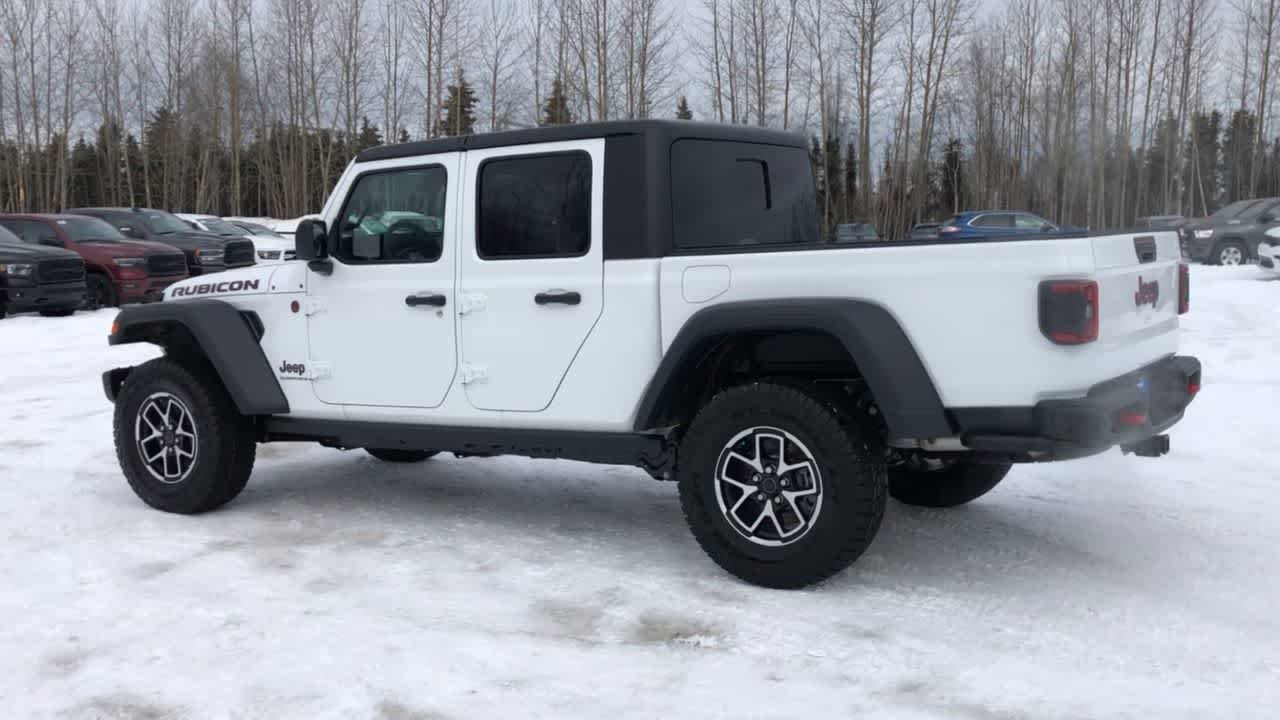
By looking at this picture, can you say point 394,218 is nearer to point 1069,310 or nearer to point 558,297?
point 558,297

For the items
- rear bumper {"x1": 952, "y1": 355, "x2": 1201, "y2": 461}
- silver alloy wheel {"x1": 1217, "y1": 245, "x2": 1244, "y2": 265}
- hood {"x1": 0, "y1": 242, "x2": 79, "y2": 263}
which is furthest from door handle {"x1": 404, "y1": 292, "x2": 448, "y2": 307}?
silver alloy wheel {"x1": 1217, "y1": 245, "x2": 1244, "y2": 265}

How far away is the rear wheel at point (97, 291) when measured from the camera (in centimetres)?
1891

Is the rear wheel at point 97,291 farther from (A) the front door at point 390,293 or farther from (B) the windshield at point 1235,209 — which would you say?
(B) the windshield at point 1235,209

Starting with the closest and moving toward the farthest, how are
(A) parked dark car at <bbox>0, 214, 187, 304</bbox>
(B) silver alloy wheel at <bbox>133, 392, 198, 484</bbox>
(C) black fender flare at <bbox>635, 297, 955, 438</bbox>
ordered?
(C) black fender flare at <bbox>635, 297, 955, 438</bbox>, (B) silver alloy wheel at <bbox>133, 392, 198, 484</bbox>, (A) parked dark car at <bbox>0, 214, 187, 304</bbox>

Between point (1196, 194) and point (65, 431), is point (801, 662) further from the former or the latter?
point (1196, 194)

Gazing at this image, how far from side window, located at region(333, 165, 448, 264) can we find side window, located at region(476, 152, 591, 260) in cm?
26

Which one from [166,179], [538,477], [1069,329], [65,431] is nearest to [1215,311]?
[538,477]

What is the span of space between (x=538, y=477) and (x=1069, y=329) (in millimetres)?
3819

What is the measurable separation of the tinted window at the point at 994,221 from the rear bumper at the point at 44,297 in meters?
19.0

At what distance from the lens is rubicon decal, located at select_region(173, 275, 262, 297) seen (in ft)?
19.5

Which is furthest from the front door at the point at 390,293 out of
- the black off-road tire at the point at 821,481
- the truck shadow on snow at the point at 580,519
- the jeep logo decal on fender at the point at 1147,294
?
the jeep logo decal on fender at the point at 1147,294

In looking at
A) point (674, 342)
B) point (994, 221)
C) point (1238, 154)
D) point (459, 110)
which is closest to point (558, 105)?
point (459, 110)

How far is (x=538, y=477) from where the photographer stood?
6.98 m

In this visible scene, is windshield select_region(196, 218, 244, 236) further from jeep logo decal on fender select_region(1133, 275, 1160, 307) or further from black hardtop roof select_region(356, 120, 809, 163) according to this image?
jeep logo decal on fender select_region(1133, 275, 1160, 307)
